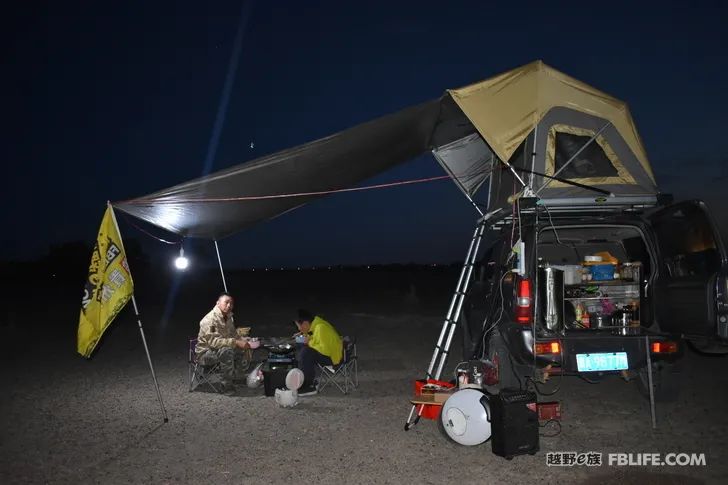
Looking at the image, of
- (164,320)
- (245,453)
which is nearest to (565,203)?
(245,453)

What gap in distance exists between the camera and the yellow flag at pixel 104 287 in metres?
5.42

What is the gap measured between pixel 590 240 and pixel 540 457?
111 inches

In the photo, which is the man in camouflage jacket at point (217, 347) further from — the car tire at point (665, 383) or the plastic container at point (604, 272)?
the car tire at point (665, 383)

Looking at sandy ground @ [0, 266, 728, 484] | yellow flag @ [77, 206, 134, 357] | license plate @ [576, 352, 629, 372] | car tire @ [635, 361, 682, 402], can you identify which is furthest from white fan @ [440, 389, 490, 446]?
yellow flag @ [77, 206, 134, 357]

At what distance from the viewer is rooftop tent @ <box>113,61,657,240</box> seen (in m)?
5.70

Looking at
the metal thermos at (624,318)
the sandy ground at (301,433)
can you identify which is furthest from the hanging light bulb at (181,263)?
the metal thermos at (624,318)

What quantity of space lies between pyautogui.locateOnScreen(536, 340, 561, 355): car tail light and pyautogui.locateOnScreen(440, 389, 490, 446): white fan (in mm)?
695

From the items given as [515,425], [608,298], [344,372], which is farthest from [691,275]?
[344,372]

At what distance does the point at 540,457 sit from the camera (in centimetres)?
452

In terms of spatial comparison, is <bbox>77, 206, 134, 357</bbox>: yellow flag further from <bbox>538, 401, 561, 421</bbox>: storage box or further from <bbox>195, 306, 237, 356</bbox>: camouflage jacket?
<bbox>538, 401, 561, 421</bbox>: storage box

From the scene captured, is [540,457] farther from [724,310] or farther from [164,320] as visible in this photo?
[164,320]

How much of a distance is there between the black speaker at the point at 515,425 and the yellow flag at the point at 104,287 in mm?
3826

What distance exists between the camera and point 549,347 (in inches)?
196

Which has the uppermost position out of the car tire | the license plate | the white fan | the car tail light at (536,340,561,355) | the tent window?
the tent window
